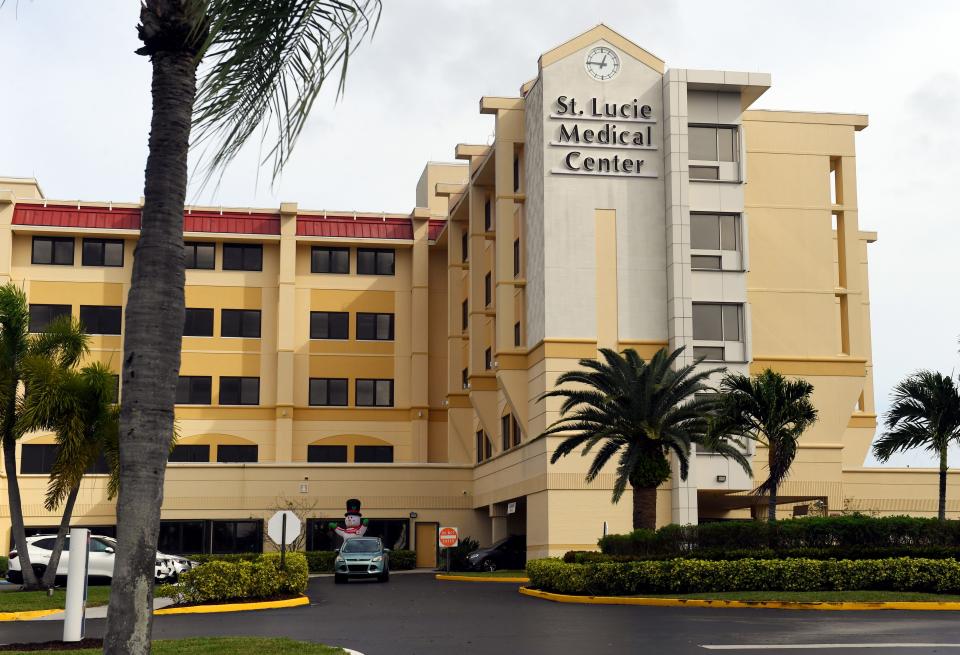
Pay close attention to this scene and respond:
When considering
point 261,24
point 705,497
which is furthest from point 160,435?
point 705,497

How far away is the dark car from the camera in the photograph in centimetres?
4775

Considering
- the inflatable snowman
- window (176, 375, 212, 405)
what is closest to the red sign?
the inflatable snowman

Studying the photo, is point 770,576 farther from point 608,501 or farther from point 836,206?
point 836,206

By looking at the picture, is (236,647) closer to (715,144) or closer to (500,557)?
(500,557)

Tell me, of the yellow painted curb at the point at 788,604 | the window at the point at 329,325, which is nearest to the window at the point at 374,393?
the window at the point at 329,325

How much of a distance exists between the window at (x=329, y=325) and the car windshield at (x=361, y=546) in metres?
23.0

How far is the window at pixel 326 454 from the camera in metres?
62.0

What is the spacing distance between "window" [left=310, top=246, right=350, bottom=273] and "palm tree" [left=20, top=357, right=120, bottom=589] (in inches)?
1316

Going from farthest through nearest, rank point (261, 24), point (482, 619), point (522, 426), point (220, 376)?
point (220, 376) < point (522, 426) < point (482, 619) < point (261, 24)

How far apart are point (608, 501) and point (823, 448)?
9260 mm

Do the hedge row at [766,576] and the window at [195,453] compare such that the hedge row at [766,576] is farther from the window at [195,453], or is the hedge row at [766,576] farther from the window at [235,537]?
the window at [195,453]

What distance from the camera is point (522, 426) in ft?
156

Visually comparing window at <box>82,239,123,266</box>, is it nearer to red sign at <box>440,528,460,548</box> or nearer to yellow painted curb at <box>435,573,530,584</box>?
red sign at <box>440,528,460,548</box>

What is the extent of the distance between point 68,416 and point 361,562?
1378 centimetres
